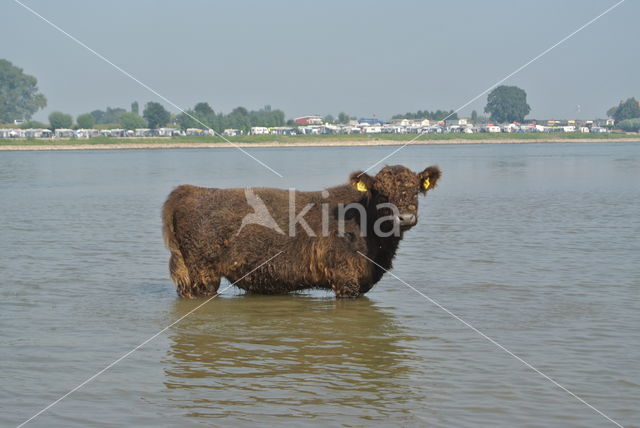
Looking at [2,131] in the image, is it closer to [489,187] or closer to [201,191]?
[489,187]

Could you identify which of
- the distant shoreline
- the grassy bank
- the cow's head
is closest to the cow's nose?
the cow's head

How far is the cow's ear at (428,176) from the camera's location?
33.8ft

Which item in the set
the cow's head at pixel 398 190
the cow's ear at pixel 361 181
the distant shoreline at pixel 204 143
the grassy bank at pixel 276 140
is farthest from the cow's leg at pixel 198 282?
the grassy bank at pixel 276 140

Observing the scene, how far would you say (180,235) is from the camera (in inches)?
427

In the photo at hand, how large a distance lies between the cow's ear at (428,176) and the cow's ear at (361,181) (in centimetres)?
60

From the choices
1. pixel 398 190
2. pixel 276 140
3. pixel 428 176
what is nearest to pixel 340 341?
pixel 398 190

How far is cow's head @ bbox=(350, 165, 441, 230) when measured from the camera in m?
9.91

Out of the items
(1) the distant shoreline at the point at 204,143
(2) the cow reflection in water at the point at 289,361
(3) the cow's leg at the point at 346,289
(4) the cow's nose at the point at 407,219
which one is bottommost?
(2) the cow reflection in water at the point at 289,361

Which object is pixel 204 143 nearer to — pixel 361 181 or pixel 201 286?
pixel 201 286

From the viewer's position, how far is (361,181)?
1030 cm

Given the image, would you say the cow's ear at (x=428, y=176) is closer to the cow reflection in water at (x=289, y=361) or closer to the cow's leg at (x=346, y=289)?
the cow's leg at (x=346, y=289)

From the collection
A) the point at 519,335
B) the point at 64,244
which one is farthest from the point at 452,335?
the point at 64,244

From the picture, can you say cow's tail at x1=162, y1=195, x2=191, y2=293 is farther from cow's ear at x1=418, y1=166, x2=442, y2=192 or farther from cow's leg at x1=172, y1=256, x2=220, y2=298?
cow's ear at x1=418, y1=166, x2=442, y2=192

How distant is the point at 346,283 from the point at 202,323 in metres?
1.88
